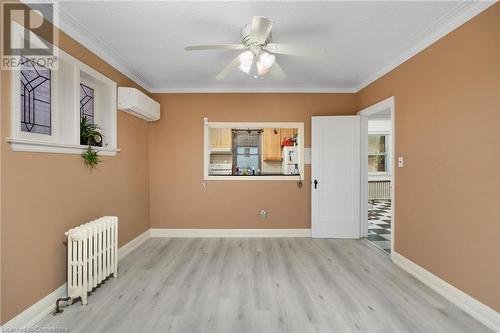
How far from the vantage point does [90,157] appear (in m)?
2.37

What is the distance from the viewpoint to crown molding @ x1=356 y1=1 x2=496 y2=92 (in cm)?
184

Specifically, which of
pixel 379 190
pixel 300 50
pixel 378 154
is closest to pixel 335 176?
pixel 300 50

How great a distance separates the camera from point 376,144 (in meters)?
7.00

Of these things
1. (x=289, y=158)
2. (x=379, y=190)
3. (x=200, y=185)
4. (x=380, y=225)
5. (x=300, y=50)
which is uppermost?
(x=300, y=50)

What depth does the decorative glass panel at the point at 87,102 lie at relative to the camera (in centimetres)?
262

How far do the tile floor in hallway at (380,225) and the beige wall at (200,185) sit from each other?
1149 millimetres

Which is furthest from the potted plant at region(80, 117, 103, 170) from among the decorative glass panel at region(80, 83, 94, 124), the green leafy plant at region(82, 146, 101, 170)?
the decorative glass panel at region(80, 83, 94, 124)

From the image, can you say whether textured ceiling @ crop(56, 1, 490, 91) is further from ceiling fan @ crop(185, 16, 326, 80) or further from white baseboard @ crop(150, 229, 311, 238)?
white baseboard @ crop(150, 229, 311, 238)

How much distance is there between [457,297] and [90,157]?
152 inches

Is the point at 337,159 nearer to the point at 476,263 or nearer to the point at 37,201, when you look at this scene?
the point at 476,263

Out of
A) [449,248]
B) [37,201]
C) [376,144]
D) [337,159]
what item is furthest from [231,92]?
[376,144]

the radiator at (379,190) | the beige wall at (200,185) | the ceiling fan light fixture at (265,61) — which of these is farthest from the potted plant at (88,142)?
the radiator at (379,190)

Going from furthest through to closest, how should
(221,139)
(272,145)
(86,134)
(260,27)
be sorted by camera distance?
1. (272,145)
2. (221,139)
3. (86,134)
4. (260,27)

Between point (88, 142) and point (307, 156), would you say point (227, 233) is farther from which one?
point (88, 142)
